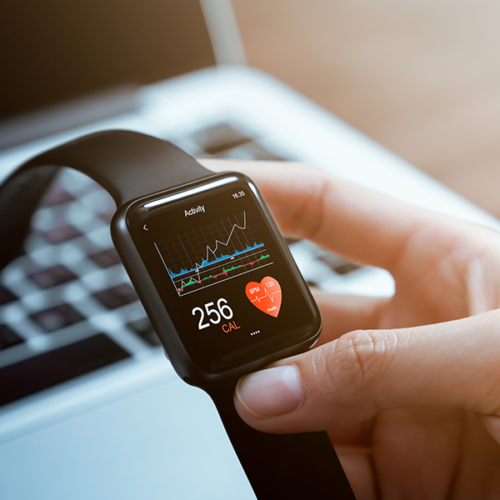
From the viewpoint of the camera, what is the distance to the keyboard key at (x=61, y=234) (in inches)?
25.8

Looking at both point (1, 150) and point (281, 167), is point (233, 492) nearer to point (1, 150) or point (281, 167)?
point (281, 167)

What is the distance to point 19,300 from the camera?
0.59m

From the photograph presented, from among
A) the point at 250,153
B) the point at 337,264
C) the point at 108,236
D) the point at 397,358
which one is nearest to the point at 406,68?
the point at 250,153

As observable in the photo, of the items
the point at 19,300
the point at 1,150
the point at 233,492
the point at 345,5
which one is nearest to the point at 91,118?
the point at 1,150

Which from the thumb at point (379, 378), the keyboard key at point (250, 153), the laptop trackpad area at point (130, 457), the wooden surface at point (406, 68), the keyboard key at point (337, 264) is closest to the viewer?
the thumb at point (379, 378)

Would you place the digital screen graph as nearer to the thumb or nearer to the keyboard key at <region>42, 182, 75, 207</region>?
the thumb

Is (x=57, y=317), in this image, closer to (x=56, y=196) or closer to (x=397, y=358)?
(x=56, y=196)

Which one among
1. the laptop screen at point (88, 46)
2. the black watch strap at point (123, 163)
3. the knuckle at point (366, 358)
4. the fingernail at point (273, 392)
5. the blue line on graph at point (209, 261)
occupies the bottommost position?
the fingernail at point (273, 392)

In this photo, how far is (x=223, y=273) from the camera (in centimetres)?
43

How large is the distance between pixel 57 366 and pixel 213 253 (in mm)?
255

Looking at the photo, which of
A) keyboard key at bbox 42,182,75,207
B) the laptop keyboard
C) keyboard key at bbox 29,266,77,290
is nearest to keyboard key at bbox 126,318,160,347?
the laptop keyboard

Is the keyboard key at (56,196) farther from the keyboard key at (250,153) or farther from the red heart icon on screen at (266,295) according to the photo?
the red heart icon on screen at (266,295)

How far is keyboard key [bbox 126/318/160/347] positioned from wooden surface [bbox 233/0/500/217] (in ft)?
1.87

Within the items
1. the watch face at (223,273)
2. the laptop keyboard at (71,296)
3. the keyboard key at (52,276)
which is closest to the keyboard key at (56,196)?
the laptop keyboard at (71,296)
